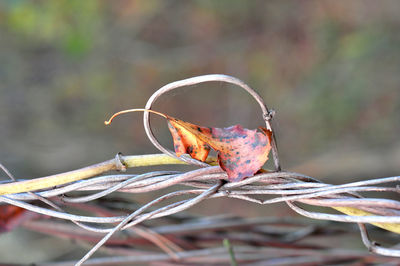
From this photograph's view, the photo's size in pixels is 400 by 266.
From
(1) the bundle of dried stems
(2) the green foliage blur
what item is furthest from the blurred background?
(1) the bundle of dried stems

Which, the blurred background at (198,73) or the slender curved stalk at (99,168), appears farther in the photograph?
the blurred background at (198,73)

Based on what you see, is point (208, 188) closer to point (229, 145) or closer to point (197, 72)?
point (229, 145)

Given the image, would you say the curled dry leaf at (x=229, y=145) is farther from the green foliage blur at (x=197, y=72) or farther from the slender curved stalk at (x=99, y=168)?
the green foliage blur at (x=197, y=72)

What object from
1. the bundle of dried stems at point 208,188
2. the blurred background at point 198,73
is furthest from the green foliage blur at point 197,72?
the bundle of dried stems at point 208,188

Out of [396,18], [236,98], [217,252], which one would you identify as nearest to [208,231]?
[217,252]

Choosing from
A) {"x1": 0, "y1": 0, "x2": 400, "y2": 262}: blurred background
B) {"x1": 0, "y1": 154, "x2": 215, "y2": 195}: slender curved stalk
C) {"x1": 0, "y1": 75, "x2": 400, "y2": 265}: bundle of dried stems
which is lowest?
{"x1": 0, "y1": 75, "x2": 400, "y2": 265}: bundle of dried stems

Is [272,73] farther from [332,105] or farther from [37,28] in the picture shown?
[37,28]

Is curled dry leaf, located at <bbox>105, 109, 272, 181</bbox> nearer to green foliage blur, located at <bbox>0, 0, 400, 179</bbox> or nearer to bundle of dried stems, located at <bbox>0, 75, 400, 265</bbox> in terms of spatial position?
bundle of dried stems, located at <bbox>0, 75, 400, 265</bbox>

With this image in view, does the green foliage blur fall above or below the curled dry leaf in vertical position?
above
